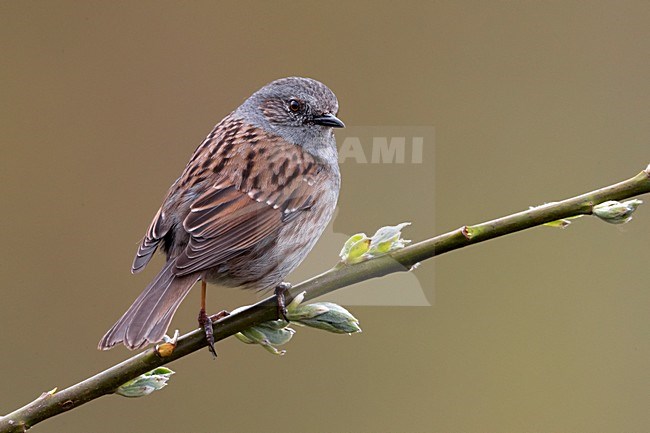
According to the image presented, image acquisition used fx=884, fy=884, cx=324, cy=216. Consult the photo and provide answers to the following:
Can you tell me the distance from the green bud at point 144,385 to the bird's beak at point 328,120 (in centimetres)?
153

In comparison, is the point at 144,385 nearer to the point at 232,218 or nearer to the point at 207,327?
the point at 207,327

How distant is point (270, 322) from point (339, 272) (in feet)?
0.69

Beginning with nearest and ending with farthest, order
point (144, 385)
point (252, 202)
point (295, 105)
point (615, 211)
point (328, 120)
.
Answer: point (615, 211) → point (144, 385) → point (252, 202) → point (328, 120) → point (295, 105)

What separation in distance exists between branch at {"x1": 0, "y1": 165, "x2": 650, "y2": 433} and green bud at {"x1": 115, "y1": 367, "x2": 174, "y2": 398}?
0.02 m

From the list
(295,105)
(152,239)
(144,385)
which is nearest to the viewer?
(144,385)

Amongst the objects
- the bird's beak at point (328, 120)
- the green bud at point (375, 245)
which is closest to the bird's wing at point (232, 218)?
the bird's beak at point (328, 120)

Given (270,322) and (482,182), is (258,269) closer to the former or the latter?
(270,322)

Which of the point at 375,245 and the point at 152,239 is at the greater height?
the point at 152,239

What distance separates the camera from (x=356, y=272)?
2057mm

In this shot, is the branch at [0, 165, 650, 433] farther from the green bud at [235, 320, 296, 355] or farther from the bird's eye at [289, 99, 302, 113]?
the bird's eye at [289, 99, 302, 113]

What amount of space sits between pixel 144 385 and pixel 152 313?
0.51m

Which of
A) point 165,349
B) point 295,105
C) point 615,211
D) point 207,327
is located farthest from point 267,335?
point 295,105

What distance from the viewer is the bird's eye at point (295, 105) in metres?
3.49

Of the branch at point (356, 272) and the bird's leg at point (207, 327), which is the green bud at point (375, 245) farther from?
the bird's leg at point (207, 327)
